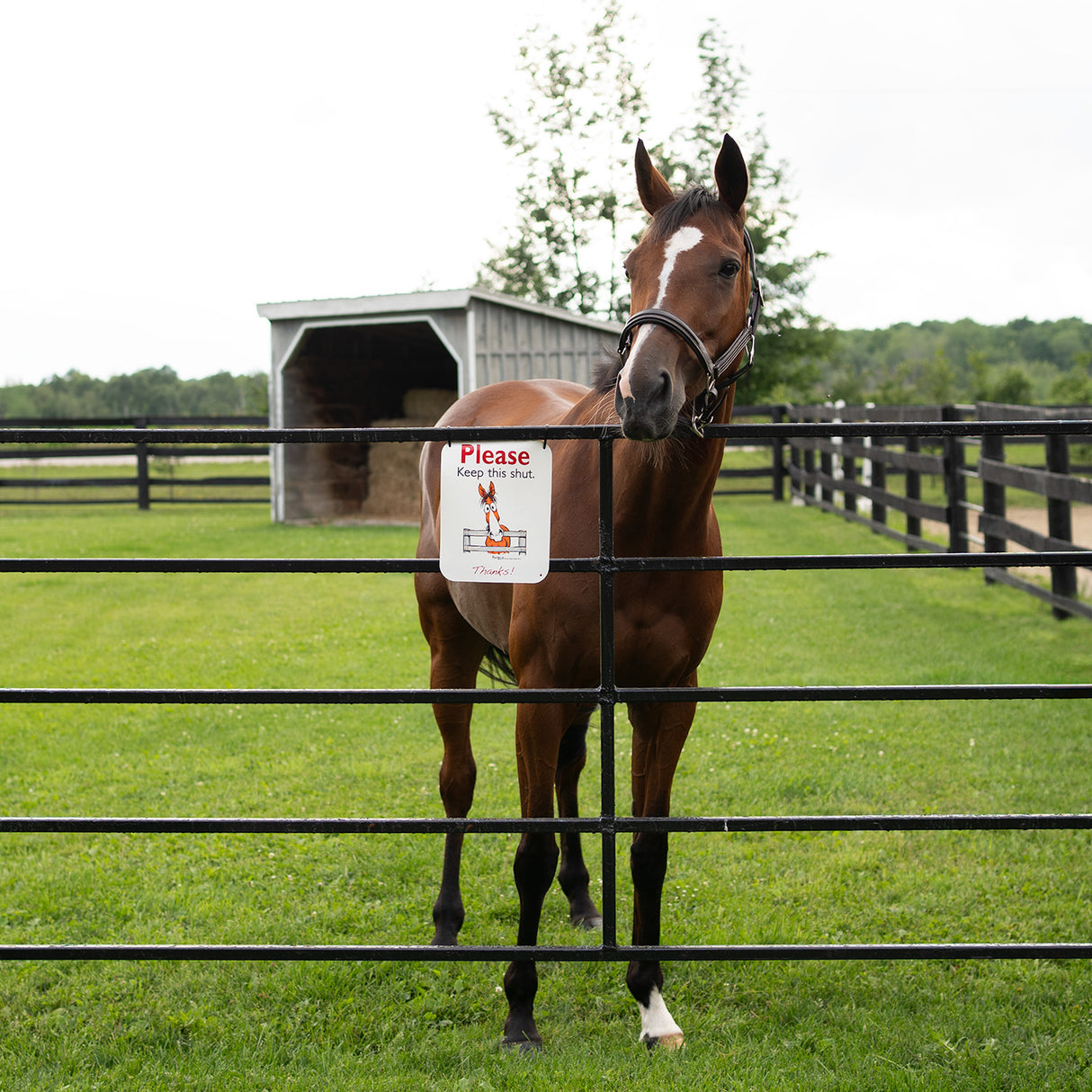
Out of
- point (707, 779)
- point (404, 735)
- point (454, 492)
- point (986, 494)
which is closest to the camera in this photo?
point (454, 492)

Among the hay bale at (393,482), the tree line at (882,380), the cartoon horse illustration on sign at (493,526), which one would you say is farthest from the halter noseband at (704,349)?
the tree line at (882,380)

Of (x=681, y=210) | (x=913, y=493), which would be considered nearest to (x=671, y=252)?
(x=681, y=210)

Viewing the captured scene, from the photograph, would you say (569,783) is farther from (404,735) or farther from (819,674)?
(819,674)

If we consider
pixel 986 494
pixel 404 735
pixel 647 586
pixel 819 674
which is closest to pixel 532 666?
pixel 647 586

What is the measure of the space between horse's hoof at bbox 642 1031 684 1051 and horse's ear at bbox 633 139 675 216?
2137mm

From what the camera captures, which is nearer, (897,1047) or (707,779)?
(897,1047)

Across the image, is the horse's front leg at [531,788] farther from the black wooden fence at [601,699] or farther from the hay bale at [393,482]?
the hay bale at [393,482]

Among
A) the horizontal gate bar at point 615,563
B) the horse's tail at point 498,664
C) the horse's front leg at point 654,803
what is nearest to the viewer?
the horizontal gate bar at point 615,563

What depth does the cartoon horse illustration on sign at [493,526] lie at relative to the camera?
2432 mm

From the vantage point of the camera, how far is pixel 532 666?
2.69m

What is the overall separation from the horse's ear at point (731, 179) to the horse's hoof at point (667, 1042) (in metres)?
2.12

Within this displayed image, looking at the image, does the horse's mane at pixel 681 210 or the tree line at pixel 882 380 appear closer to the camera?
the horse's mane at pixel 681 210

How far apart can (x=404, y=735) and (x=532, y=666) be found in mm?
2865

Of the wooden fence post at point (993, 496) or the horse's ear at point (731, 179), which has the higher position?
the horse's ear at point (731, 179)
